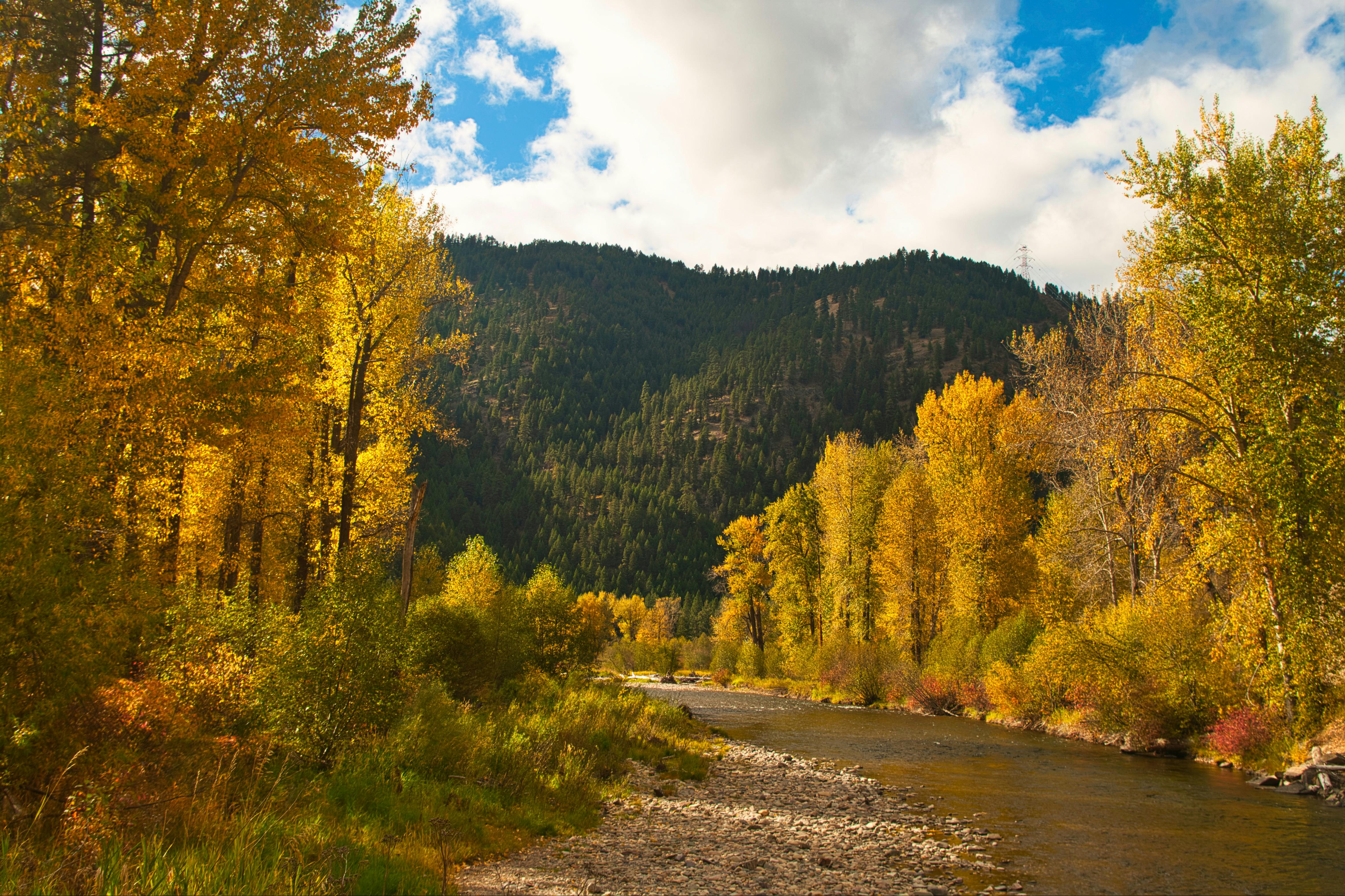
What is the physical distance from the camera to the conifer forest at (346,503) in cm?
718

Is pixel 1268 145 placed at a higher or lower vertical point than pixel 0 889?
higher

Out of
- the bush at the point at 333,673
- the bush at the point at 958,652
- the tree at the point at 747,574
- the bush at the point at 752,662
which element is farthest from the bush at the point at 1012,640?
the bush at the point at 333,673

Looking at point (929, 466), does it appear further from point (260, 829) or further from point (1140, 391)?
point (260, 829)

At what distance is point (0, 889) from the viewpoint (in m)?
4.96

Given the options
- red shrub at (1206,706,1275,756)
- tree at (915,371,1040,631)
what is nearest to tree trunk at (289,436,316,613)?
red shrub at (1206,706,1275,756)

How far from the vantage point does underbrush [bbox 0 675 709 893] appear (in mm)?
5832

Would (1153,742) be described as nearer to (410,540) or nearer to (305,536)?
(410,540)

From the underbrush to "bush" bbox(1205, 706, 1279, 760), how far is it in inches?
647

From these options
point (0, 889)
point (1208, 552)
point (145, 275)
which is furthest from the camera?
point (1208, 552)

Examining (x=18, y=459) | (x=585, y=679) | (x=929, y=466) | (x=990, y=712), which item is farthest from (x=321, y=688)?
(x=929, y=466)

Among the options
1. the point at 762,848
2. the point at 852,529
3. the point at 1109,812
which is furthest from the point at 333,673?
the point at 852,529

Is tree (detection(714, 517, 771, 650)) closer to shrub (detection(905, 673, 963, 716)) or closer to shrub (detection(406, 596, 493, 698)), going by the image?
shrub (detection(905, 673, 963, 716))

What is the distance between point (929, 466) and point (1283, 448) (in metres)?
22.5

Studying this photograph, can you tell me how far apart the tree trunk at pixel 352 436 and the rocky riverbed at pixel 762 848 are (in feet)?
35.1
